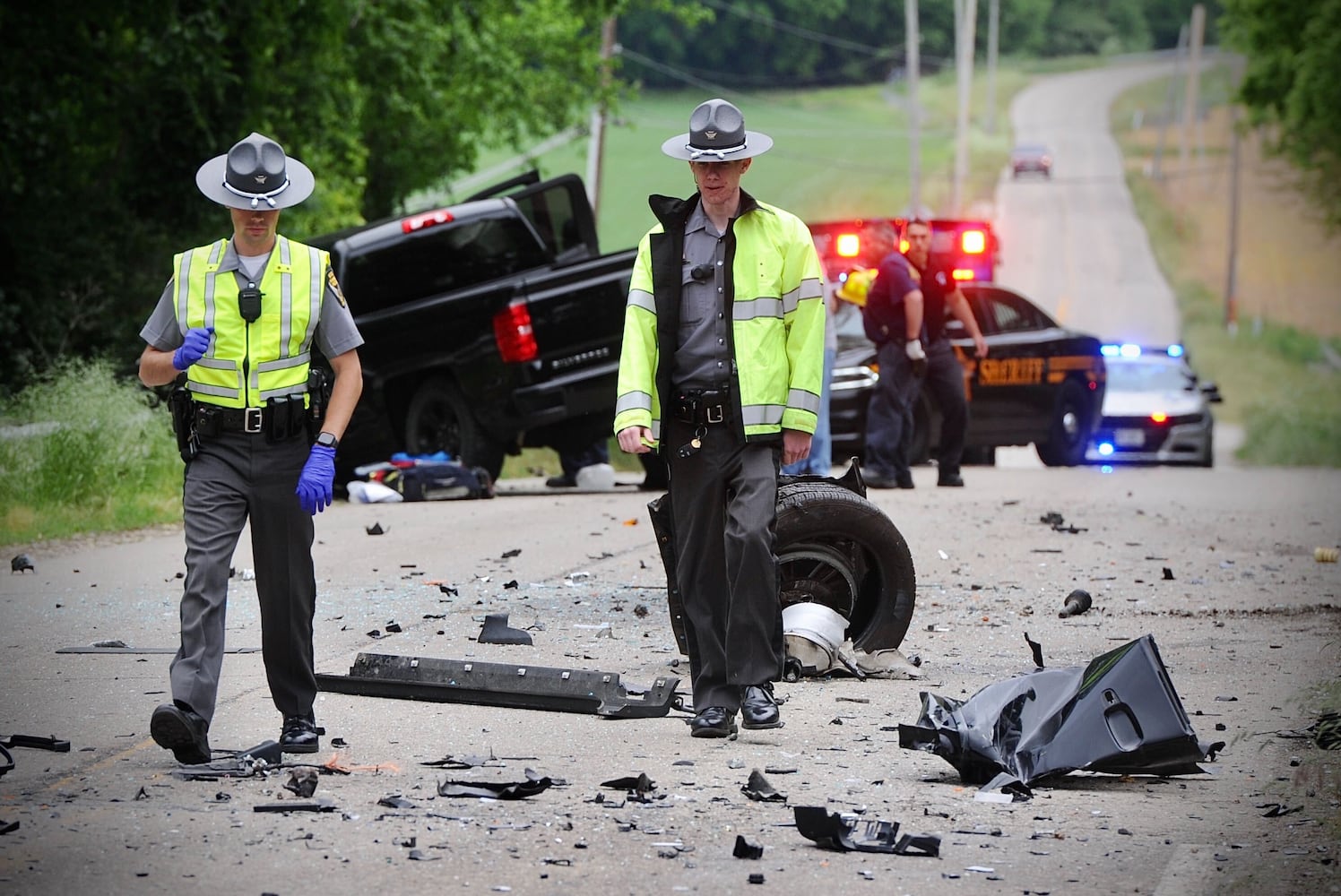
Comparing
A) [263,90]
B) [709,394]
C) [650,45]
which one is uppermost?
[650,45]

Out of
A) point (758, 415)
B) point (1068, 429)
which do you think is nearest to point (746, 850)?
point (758, 415)

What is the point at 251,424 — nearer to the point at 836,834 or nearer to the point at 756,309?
the point at 756,309

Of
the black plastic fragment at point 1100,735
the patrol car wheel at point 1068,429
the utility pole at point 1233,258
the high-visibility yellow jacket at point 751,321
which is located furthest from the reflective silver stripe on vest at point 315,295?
the utility pole at point 1233,258

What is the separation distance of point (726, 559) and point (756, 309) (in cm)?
83

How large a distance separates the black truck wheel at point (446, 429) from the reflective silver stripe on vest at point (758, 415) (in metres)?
8.68

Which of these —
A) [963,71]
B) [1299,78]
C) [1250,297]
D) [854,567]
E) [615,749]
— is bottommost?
[615,749]

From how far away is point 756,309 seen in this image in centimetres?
663

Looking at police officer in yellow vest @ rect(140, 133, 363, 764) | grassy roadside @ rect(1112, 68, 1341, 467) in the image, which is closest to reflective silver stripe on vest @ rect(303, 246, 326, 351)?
police officer in yellow vest @ rect(140, 133, 363, 764)

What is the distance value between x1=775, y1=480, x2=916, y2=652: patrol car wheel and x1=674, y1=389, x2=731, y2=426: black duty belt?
1110 mm

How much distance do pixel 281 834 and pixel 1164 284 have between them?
209 feet

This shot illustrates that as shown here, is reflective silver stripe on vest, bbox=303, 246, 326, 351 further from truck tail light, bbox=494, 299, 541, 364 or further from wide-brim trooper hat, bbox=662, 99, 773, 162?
truck tail light, bbox=494, 299, 541, 364

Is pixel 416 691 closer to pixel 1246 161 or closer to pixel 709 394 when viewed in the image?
pixel 709 394

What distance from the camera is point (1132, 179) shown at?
275ft

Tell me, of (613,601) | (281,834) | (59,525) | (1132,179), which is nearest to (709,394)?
(281,834)
